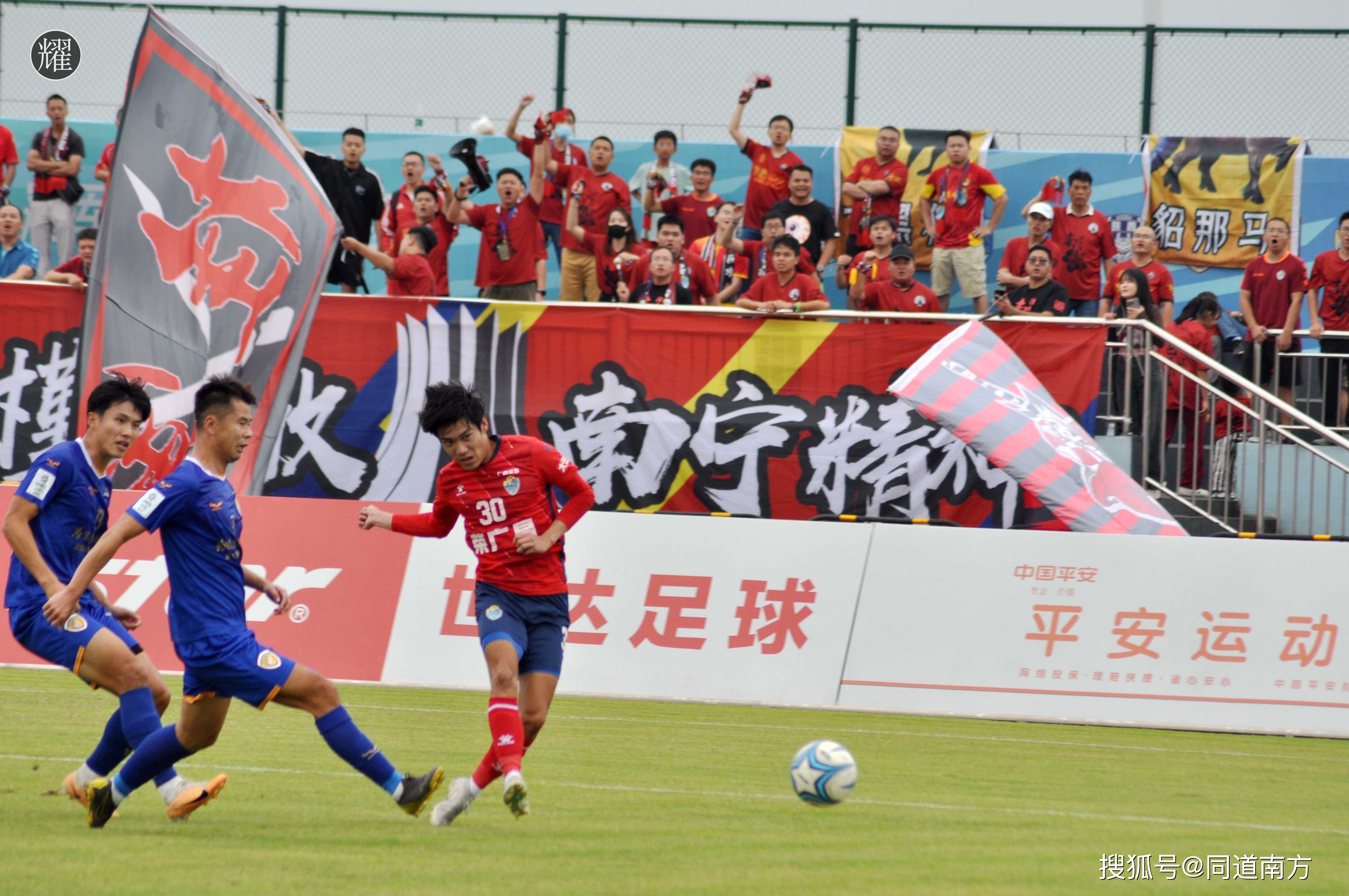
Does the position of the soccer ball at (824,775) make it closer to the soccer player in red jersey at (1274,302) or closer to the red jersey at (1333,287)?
the soccer player in red jersey at (1274,302)

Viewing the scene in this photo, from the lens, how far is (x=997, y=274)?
52.6 ft

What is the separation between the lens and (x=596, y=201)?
53.0ft

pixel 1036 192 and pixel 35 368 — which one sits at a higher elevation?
pixel 1036 192

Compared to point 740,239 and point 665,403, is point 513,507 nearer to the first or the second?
point 665,403

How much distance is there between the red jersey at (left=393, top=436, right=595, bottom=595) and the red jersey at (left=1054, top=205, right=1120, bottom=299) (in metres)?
A: 9.82

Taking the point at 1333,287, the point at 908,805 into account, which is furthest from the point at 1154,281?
the point at 908,805

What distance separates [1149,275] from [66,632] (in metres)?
11.7

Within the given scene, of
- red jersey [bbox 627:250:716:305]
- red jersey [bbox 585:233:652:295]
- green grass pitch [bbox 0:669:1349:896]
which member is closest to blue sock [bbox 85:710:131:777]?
green grass pitch [bbox 0:669:1349:896]

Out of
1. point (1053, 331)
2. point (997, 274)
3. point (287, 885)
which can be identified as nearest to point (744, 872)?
point (287, 885)

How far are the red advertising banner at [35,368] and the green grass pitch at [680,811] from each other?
11.9ft

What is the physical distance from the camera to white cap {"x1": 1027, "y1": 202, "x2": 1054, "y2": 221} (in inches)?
591

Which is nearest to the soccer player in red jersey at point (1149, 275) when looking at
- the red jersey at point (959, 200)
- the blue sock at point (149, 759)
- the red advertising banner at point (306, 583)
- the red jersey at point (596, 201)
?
the red jersey at point (959, 200)

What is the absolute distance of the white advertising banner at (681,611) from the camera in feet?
34.8

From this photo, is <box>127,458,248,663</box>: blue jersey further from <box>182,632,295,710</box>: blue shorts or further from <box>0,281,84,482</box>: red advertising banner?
<box>0,281,84,482</box>: red advertising banner
